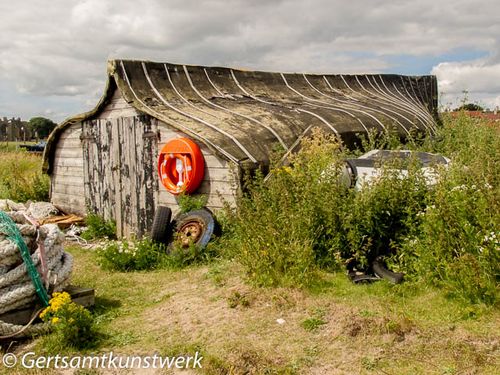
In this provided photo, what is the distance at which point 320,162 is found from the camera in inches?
306

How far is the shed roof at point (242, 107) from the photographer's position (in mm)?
9438

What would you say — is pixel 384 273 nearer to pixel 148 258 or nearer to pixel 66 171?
pixel 148 258

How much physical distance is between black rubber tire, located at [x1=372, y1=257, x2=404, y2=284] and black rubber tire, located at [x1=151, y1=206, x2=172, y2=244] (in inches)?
145

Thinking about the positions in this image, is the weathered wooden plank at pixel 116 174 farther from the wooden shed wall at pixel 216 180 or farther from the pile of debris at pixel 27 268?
the pile of debris at pixel 27 268

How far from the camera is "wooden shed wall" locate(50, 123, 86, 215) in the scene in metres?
11.8

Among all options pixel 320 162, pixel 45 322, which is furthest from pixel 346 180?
pixel 45 322

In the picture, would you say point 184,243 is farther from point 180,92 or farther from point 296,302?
point 180,92

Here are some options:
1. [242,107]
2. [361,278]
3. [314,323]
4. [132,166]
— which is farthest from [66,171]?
[314,323]

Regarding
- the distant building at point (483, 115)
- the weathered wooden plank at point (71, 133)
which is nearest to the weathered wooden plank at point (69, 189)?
the weathered wooden plank at point (71, 133)

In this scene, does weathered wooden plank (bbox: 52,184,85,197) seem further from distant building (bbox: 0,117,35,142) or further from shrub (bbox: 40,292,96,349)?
distant building (bbox: 0,117,35,142)

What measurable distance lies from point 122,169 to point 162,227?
2375mm

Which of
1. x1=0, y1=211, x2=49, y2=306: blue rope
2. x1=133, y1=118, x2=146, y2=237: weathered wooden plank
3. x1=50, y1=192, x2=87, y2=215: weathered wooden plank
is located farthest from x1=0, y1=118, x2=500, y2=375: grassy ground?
x1=50, y1=192, x2=87, y2=215: weathered wooden plank

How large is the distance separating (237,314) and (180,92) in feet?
22.9

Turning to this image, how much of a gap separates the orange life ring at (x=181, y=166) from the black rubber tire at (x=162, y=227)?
513mm
